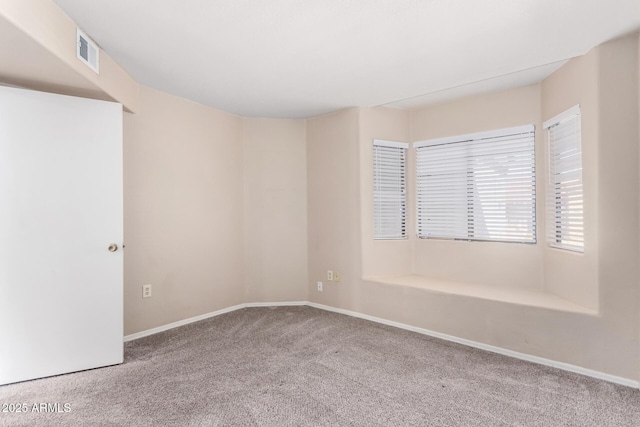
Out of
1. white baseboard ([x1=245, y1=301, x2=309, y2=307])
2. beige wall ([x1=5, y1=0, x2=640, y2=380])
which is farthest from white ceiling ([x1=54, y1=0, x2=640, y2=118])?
white baseboard ([x1=245, y1=301, x2=309, y2=307])

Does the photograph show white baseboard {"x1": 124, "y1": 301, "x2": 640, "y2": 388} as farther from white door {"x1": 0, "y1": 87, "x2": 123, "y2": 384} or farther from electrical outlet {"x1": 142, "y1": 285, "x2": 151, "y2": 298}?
white door {"x1": 0, "y1": 87, "x2": 123, "y2": 384}

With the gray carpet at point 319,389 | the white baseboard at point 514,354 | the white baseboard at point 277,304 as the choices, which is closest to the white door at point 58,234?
the gray carpet at point 319,389

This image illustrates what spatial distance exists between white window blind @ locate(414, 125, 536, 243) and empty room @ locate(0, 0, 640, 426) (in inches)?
0.8

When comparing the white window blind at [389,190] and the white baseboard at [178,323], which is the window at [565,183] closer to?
the white window blind at [389,190]

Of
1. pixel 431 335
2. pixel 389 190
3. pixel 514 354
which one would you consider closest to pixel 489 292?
pixel 514 354

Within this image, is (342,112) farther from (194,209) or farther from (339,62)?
(194,209)

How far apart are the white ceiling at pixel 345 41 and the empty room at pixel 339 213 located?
20 millimetres

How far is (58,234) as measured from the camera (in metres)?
2.38

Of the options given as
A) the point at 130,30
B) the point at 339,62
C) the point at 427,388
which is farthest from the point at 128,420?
the point at 339,62

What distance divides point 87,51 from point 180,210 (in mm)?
1651

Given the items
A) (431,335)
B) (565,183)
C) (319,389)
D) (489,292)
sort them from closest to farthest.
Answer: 1. (319,389)
2. (565,183)
3. (489,292)
4. (431,335)

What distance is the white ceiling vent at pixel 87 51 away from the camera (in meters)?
2.14

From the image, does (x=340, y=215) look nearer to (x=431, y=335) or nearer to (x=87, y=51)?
(x=431, y=335)

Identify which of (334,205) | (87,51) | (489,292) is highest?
(87,51)
